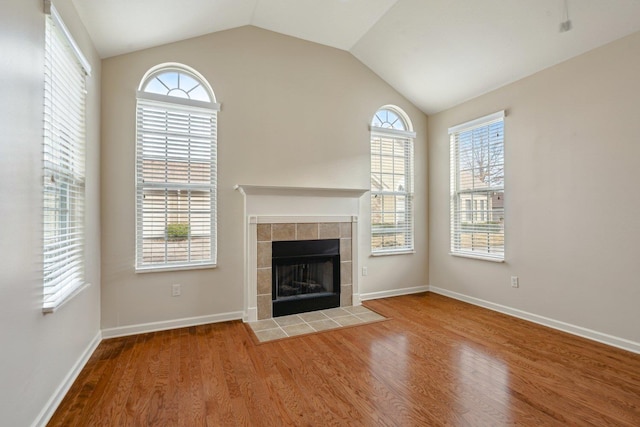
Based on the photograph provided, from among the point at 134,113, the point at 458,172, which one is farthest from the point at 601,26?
the point at 134,113

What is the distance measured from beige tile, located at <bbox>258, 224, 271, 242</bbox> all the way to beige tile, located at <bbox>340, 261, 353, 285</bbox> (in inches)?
41.2

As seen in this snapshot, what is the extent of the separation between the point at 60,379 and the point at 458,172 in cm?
473

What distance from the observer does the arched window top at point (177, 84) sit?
11.2ft

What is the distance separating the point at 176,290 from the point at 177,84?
2.26 m

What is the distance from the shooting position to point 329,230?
13.3 feet

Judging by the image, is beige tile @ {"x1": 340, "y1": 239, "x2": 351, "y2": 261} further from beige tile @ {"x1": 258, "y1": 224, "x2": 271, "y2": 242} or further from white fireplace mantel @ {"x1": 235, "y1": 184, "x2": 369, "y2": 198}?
beige tile @ {"x1": 258, "y1": 224, "x2": 271, "y2": 242}

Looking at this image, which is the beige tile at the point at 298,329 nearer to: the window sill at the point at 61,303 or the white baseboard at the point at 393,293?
the white baseboard at the point at 393,293

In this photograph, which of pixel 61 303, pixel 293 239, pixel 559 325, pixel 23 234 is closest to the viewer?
pixel 23 234

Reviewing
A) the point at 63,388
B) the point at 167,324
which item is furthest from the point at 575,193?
the point at 63,388

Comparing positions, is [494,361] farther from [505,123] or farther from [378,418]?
[505,123]

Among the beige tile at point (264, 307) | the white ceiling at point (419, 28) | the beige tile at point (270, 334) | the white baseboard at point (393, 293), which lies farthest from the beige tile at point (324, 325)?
the white ceiling at point (419, 28)

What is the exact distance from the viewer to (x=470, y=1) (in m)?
3.05

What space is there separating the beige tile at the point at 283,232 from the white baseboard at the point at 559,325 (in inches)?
101

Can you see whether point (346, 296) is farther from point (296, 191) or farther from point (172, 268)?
point (172, 268)
